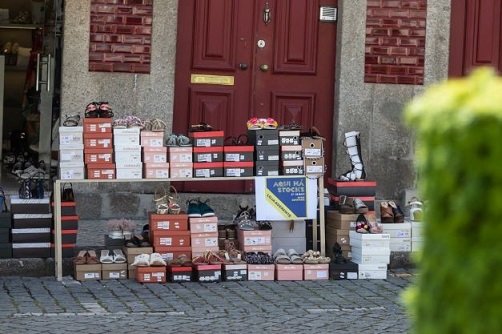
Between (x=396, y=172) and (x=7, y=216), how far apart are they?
179 inches

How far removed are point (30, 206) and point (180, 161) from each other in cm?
128

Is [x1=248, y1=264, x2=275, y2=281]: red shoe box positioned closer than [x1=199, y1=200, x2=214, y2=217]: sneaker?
Yes

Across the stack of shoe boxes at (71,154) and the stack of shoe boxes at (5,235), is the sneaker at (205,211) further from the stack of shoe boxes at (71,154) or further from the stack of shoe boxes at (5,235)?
the stack of shoe boxes at (5,235)

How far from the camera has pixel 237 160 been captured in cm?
970

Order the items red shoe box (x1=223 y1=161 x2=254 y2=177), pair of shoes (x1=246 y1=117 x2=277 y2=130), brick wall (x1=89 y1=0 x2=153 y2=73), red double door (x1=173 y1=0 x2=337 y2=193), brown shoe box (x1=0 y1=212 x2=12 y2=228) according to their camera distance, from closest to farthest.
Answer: brown shoe box (x1=0 y1=212 x2=12 y2=228) < red shoe box (x1=223 y1=161 x2=254 y2=177) < pair of shoes (x1=246 y1=117 x2=277 y2=130) < brick wall (x1=89 y1=0 x2=153 y2=73) < red double door (x1=173 y1=0 x2=337 y2=193)

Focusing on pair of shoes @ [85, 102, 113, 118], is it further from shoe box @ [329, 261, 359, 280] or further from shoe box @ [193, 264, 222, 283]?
shoe box @ [329, 261, 359, 280]

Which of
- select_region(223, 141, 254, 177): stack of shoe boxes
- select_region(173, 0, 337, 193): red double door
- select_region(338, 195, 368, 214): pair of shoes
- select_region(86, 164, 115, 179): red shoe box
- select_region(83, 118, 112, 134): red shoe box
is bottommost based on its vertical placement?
select_region(338, 195, 368, 214): pair of shoes

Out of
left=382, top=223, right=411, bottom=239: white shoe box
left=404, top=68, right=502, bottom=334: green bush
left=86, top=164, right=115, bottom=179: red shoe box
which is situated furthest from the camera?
left=382, top=223, right=411, bottom=239: white shoe box

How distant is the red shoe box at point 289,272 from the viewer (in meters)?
9.52

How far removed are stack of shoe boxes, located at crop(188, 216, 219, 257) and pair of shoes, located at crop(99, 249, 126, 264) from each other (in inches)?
23.0

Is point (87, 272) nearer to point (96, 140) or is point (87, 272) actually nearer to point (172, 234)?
point (172, 234)

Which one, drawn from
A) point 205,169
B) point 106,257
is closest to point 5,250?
point 106,257

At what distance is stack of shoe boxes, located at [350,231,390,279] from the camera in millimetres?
9664

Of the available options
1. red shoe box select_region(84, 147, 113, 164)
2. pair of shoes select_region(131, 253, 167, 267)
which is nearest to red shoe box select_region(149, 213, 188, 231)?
pair of shoes select_region(131, 253, 167, 267)
